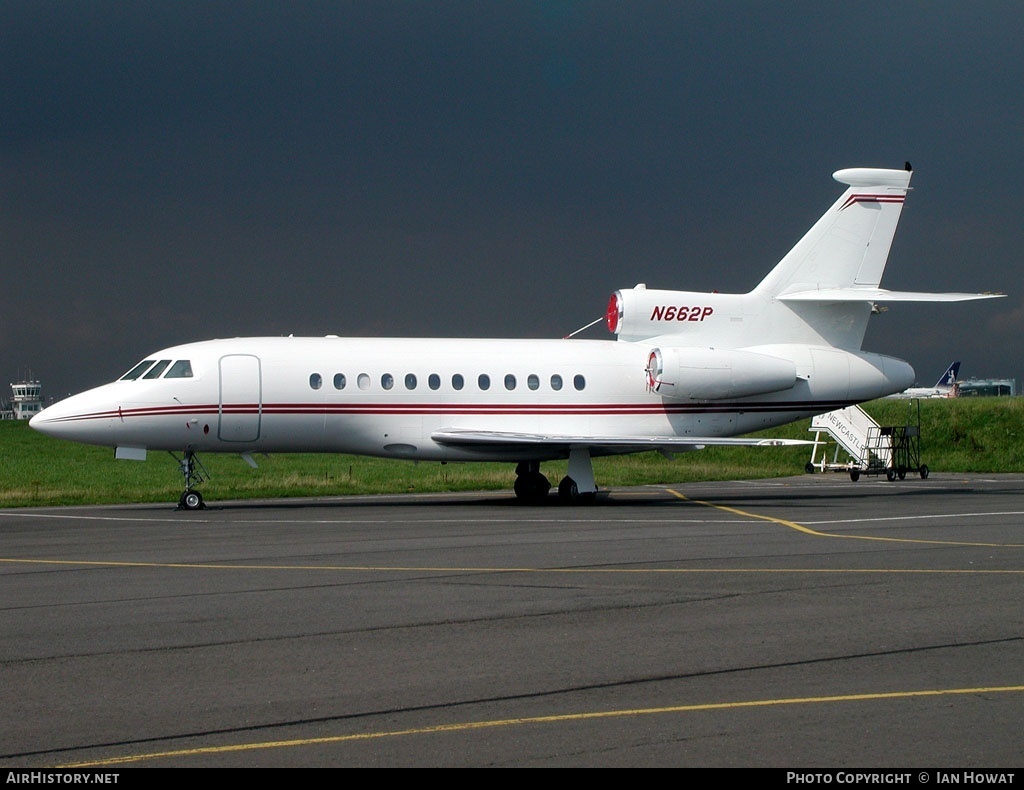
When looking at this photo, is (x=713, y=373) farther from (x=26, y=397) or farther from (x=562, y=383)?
(x=26, y=397)

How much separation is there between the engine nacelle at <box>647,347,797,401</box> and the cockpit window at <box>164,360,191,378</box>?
422 inches

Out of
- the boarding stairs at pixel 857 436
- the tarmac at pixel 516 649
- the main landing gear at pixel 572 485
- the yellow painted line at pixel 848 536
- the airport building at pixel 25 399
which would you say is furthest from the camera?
the airport building at pixel 25 399

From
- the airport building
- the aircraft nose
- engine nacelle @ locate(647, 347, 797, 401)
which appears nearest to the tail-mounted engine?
engine nacelle @ locate(647, 347, 797, 401)

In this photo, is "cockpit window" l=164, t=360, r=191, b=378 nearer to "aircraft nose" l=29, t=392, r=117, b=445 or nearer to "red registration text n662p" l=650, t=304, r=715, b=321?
"aircraft nose" l=29, t=392, r=117, b=445

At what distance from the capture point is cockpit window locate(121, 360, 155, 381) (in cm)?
2645

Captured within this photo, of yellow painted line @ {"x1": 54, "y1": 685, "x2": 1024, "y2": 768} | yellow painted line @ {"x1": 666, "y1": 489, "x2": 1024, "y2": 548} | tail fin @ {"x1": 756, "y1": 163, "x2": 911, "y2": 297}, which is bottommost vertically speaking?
yellow painted line @ {"x1": 54, "y1": 685, "x2": 1024, "y2": 768}

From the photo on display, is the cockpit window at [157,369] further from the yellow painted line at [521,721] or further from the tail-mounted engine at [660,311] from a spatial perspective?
the yellow painted line at [521,721]

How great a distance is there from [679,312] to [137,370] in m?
13.0

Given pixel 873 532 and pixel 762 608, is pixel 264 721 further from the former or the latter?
pixel 873 532

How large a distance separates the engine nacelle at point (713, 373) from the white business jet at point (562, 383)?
0.04m

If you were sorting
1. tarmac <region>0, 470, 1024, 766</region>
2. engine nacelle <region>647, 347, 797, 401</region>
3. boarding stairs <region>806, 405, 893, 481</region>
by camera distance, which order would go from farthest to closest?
boarding stairs <region>806, 405, 893, 481</region> → engine nacelle <region>647, 347, 797, 401</region> → tarmac <region>0, 470, 1024, 766</region>

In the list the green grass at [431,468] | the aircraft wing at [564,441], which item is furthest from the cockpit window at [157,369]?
the aircraft wing at [564,441]

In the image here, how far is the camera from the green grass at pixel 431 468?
33156 mm
